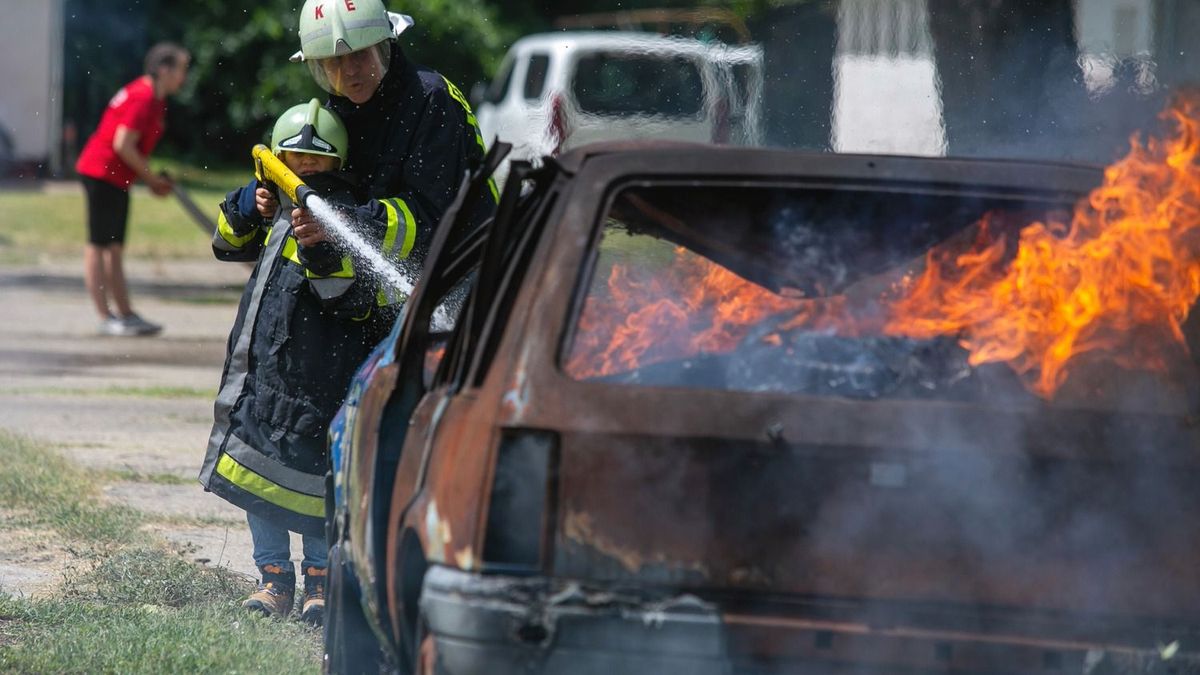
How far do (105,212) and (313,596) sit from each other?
7.71 meters

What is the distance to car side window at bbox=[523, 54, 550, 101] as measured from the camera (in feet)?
62.9

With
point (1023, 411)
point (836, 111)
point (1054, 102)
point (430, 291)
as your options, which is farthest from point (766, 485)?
point (836, 111)

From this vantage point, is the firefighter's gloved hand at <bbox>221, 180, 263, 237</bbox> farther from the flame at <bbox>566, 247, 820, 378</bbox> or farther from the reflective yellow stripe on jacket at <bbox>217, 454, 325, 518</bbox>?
the flame at <bbox>566, 247, 820, 378</bbox>

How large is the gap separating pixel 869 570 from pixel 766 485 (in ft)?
0.82

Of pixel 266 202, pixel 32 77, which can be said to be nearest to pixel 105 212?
pixel 266 202

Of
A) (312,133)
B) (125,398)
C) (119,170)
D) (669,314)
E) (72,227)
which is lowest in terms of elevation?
(72,227)

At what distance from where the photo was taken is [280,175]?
5.61m

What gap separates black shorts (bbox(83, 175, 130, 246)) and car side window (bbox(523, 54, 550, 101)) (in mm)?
6760

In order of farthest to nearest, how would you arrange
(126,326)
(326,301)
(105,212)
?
(126,326), (105,212), (326,301)

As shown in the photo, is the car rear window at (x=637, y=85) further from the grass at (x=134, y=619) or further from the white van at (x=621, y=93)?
the grass at (x=134, y=619)

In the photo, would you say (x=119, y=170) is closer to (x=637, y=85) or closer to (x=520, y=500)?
(x=637, y=85)

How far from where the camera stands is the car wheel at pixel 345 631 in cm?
465

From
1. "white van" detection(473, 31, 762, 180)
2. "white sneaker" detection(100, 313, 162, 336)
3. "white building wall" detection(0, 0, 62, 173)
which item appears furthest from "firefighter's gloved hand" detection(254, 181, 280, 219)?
"white building wall" detection(0, 0, 62, 173)

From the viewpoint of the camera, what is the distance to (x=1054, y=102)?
9414 mm
